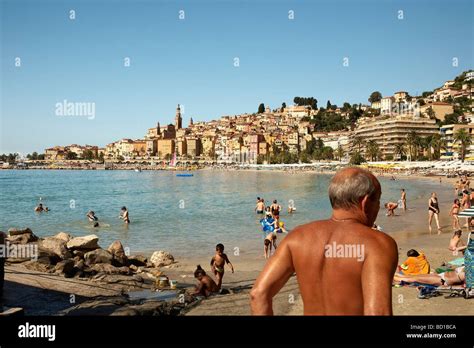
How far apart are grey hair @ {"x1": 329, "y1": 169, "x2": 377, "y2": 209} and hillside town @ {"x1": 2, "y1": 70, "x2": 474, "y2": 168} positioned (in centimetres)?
7534

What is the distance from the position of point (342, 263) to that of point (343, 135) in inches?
5239

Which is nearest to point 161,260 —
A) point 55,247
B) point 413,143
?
point 55,247

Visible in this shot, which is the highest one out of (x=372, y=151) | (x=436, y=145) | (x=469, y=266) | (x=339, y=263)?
(x=436, y=145)

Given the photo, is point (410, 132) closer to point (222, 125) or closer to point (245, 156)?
point (245, 156)

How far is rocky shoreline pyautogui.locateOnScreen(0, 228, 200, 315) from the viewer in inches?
266

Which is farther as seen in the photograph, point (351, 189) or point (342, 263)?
point (351, 189)

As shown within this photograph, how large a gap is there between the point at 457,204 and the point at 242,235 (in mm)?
7777

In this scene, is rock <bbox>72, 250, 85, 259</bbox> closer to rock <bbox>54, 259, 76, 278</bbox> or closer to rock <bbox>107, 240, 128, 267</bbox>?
rock <bbox>107, 240, 128, 267</bbox>

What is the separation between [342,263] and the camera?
A: 5.21 ft

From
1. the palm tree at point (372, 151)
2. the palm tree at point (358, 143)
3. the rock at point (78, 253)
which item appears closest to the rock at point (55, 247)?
the rock at point (78, 253)

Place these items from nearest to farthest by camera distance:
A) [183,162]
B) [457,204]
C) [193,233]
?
[457,204]
[193,233]
[183,162]

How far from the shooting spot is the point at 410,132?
96688 mm

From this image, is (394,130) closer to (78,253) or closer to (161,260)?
(161,260)

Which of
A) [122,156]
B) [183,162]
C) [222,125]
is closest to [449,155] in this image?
[183,162]
